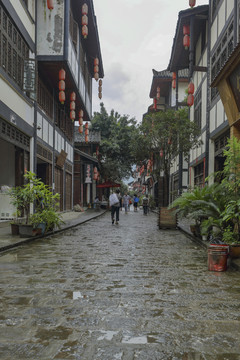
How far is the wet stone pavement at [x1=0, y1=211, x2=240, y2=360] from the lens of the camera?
3389mm

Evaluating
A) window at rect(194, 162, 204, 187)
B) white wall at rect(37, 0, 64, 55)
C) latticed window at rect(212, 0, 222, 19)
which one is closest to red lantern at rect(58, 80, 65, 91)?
white wall at rect(37, 0, 64, 55)

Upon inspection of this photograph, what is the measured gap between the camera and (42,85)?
2170cm

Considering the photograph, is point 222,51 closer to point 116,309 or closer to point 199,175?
point 199,175

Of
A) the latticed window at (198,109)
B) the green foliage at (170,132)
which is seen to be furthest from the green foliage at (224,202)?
the latticed window at (198,109)

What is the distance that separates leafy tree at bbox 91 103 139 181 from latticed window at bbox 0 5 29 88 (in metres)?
29.1

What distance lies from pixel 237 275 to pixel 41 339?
4.32 m

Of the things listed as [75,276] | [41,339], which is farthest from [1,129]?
[41,339]

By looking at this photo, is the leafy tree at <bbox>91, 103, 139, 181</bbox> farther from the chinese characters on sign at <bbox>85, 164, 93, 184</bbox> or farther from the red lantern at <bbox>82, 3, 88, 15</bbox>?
the red lantern at <bbox>82, 3, 88, 15</bbox>

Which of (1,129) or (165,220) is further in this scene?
(165,220)

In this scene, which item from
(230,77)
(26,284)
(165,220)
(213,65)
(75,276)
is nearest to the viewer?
(26,284)

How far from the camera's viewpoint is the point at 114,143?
151 feet

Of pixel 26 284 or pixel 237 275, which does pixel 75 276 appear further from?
pixel 237 275

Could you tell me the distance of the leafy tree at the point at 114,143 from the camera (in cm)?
4631

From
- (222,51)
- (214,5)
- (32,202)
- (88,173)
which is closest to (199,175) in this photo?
(222,51)
